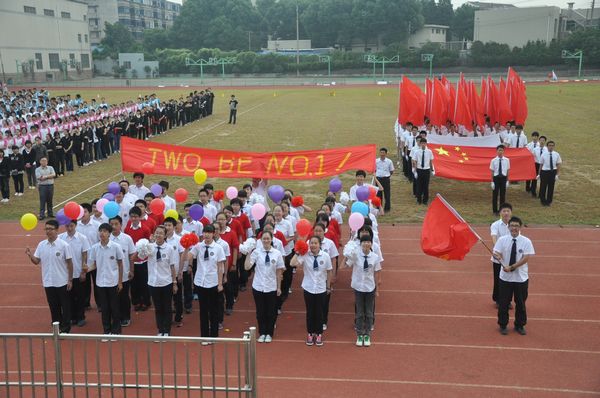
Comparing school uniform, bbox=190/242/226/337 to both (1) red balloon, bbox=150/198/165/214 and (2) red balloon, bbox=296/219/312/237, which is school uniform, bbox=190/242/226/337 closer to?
(2) red balloon, bbox=296/219/312/237

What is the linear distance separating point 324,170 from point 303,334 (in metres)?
3.99

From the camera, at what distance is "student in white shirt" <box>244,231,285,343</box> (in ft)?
24.3

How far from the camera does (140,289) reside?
8.77 metres

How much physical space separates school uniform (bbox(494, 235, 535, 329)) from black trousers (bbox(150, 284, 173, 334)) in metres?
4.22

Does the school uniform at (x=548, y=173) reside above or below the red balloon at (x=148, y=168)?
below

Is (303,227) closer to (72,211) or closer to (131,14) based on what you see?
(72,211)

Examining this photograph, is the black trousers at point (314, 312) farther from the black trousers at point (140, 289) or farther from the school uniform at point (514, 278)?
the black trousers at point (140, 289)

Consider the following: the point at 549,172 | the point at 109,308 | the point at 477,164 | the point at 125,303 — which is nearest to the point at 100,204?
the point at 125,303

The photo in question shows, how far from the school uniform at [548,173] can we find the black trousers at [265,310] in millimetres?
9054

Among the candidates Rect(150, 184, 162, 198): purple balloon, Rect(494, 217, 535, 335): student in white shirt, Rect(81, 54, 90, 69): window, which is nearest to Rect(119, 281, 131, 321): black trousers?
Rect(150, 184, 162, 198): purple balloon

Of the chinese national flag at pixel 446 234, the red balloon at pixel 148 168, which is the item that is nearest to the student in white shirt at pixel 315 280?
the chinese national flag at pixel 446 234

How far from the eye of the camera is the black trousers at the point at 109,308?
25.2 feet

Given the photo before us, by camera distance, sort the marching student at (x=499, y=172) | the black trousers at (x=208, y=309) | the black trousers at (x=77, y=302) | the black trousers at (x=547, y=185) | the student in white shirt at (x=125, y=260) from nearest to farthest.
A: the black trousers at (x=208, y=309) < the student in white shirt at (x=125, y=260) < the black trousers at (x=77, y=302) < the marching student at (x=499, y=172) < the black trousers at (x=547, y=185)

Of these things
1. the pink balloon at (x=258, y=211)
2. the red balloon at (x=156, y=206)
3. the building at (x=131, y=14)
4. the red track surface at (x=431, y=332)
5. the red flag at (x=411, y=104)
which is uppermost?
the building at (x=131, y=14)
